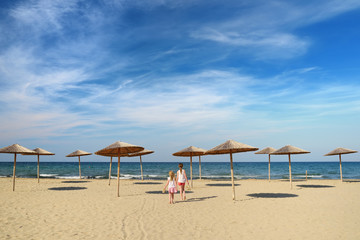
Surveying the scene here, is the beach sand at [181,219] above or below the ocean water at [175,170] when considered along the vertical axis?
above

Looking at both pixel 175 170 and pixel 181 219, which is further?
pixel 175 170

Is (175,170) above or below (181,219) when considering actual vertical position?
below

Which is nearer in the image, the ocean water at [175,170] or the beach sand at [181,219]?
the beach sand at [181,219]

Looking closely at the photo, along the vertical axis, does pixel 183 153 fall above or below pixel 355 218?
above

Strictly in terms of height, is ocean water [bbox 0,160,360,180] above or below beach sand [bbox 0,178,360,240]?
below

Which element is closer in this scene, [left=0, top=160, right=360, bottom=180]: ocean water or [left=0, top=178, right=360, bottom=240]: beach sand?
[left=0, top=178, right=360, bottom=240]: beach sand

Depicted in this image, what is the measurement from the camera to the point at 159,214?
7.86 m

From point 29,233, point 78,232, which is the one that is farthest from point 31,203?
point 78,232

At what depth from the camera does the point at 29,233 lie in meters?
5.81

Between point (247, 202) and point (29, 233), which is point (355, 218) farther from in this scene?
point (29, 233)

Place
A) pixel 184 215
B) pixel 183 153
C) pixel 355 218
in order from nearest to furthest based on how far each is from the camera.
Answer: pixel 355 218 → pixel 184 215 → pixel 183 153

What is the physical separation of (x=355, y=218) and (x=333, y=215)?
563mm

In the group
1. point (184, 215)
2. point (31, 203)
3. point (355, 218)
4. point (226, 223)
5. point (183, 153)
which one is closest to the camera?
point (226, 223)

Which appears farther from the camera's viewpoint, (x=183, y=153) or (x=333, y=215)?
(x=183, y=153)
